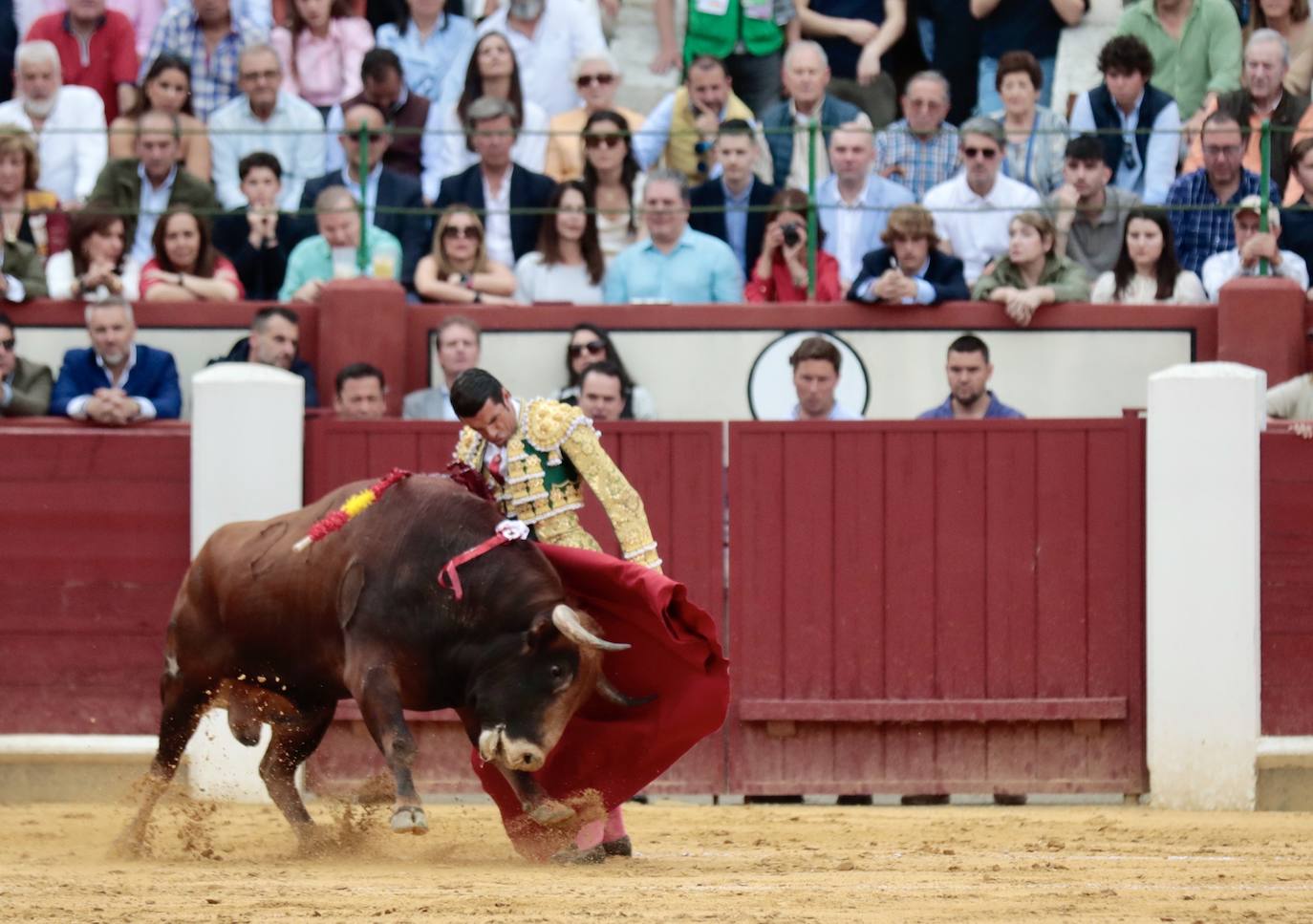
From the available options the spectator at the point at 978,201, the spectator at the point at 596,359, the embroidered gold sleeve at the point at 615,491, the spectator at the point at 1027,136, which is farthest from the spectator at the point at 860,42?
the embroidered gold sleeve at the point at 615,491

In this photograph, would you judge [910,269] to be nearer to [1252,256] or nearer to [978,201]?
[978,201]

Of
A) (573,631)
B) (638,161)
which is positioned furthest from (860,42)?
(573,631)

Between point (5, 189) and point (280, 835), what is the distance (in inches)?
138

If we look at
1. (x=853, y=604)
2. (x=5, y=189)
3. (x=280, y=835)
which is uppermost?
(x=5, y=189)

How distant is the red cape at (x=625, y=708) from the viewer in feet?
21.8

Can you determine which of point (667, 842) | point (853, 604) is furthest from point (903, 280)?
point (667, 842)

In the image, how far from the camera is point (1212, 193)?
9594 millimetres

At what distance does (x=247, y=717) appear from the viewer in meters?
7.20

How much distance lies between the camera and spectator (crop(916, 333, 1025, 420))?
882 cm

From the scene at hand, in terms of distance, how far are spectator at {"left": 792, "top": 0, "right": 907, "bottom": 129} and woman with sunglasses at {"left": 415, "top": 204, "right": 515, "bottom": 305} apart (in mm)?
1938

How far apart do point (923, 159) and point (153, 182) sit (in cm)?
314

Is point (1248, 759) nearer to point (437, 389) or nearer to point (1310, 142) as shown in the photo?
point (1310, 142)

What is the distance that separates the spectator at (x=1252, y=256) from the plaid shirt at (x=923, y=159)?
1.13 metres

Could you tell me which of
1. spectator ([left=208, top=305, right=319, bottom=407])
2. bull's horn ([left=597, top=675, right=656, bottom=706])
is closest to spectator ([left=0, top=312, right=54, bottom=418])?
spectator ([left=208, top=305, right=319, bottom=407])
